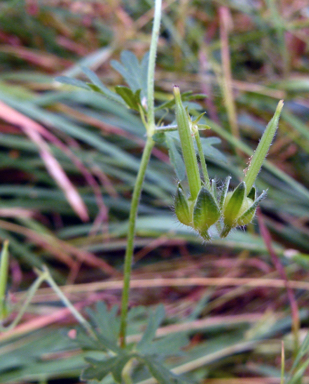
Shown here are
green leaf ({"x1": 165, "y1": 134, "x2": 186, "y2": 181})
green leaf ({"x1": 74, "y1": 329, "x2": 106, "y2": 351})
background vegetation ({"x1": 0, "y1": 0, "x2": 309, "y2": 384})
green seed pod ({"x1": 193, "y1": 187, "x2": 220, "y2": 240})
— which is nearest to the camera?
green seed pod ({"x1": 193, "y1": 187, "x2": 220, "y2": 240})

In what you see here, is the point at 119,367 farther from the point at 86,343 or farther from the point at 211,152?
the point at 211,152

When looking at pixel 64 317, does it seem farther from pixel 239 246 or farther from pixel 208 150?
pixel 208 150

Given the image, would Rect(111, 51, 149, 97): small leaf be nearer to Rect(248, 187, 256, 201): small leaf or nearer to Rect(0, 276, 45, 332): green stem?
Rect(248, 187, 256, 201): small leaf

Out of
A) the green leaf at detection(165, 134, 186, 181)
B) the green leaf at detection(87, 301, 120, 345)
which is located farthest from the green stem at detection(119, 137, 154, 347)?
the green leaf at detection(87, 301, 120, 345)

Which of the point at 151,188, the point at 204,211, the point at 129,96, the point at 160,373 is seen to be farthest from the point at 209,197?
the point at 151,188

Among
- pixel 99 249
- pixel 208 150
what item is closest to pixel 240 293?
pixel 99 249

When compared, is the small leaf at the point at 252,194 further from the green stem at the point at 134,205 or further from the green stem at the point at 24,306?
the green stem at the point at 24,306

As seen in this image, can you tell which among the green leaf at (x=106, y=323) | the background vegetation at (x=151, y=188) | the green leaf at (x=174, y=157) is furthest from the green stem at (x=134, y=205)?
the background vegetation at (x=151, y=188)
